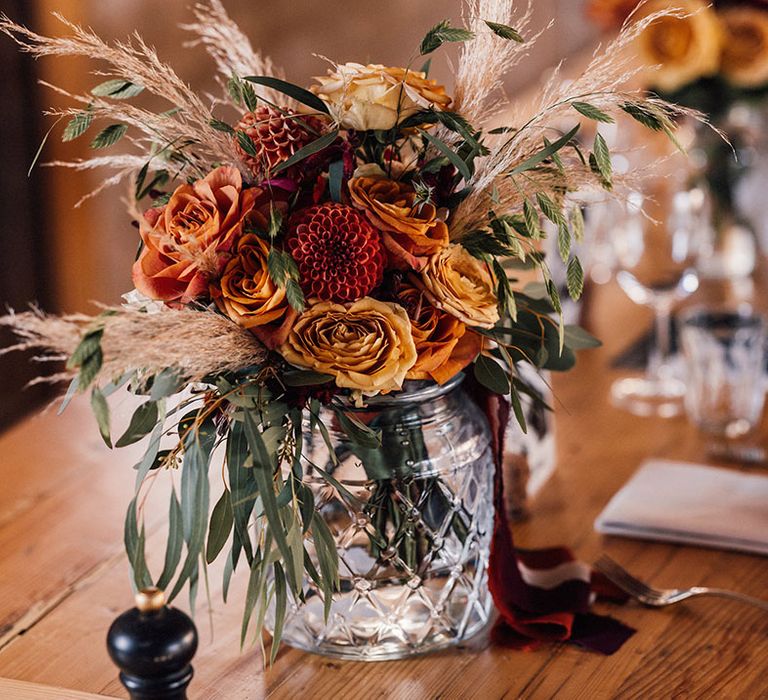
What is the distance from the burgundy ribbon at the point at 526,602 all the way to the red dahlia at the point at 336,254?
22 centimetres

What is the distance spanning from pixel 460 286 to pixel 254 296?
16 cm

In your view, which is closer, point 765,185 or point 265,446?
point 265,446

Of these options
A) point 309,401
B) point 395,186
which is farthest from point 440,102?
point 309,401

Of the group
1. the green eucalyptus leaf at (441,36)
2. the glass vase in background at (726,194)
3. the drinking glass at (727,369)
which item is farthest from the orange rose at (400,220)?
the glass vase in background at (726,194)

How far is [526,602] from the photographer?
980 millimetres

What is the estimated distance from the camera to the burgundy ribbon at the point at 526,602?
96 cm

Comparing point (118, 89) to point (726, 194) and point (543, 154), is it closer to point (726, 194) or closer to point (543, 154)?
point (543, 154)

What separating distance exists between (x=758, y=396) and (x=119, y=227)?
6.03 ft

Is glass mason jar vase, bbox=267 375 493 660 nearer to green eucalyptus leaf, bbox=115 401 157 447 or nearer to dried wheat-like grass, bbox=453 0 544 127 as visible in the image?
→ green eucalyptus leaf, bbox=115 401 157 447

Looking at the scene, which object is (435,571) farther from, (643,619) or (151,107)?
(151,107)

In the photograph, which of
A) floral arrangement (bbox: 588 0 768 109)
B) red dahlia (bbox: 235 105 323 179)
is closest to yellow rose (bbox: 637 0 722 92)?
floral arrangement (bbox: 588 0 768 109)

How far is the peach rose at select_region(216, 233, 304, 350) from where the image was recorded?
80cm

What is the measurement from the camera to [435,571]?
36.5 inches

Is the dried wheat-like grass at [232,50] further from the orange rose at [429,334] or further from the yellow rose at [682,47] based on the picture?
the yellow rose at [682,47]
